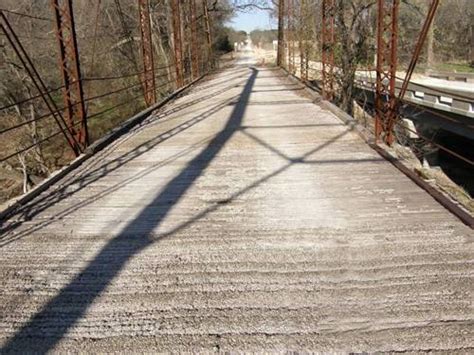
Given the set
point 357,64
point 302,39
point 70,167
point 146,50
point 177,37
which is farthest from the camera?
point 302,39

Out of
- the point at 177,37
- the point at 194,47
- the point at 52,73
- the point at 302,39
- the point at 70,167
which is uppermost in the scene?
the point at 177,37

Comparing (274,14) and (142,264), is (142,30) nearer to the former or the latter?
(142,264)

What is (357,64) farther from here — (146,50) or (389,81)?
(389,81)

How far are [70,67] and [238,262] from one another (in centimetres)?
538

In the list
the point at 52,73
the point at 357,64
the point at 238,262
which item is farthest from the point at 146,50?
the point at 238,262

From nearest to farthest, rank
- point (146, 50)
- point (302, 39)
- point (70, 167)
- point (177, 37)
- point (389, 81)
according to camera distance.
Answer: point (70, 167), point (389, 81), point (146, 50), point (177, 37), point (302, 39)

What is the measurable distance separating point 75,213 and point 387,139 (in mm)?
4700

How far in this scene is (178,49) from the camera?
1831 cm

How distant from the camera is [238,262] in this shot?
3.60 meters

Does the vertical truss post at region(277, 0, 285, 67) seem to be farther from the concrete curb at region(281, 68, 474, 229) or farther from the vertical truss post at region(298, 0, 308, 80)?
the concrete curb at region(281, 68, 474, 229)

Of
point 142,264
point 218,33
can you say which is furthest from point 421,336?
point 218,33

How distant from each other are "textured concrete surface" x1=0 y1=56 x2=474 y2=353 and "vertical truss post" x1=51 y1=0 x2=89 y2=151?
46.5 inches

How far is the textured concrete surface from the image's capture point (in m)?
2.75

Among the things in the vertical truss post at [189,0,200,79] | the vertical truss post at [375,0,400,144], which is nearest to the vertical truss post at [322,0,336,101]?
the vertical truss post at [375,0,400,144]
